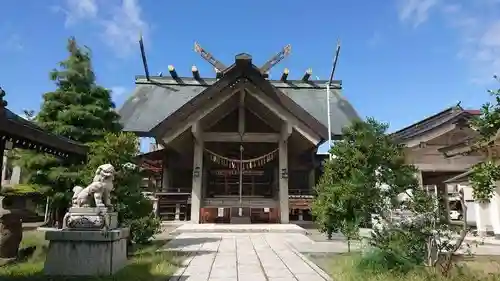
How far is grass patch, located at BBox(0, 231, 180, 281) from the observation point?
5602 mm

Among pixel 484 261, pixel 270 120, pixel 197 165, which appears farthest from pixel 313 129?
pixel 484 261

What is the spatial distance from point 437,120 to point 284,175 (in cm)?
882

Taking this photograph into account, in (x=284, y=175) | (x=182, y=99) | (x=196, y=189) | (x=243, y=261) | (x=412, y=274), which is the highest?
(x=182, y=99)

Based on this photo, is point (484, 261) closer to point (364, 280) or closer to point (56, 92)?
point (364, 280)

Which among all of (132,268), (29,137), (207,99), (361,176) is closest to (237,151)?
(207,99)

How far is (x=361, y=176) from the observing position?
6.98m

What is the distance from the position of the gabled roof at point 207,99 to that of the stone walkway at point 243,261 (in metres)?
6.97

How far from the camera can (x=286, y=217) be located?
16.6 m

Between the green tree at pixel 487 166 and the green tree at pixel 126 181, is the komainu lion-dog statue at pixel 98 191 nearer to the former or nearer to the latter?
the green tree at pixel 126 181

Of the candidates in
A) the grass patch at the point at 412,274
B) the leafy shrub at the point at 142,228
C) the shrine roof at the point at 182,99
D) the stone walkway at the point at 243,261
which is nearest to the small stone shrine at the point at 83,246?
the stone walkway at the point at 243,261

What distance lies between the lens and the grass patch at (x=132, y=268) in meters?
5.60

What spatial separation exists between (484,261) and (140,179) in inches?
321

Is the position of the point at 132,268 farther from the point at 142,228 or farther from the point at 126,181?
the point at 126,181

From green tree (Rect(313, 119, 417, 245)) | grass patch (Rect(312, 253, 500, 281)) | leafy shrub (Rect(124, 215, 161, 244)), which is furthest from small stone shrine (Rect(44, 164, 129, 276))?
green tree (Rect(313, 119, 417, 245))
